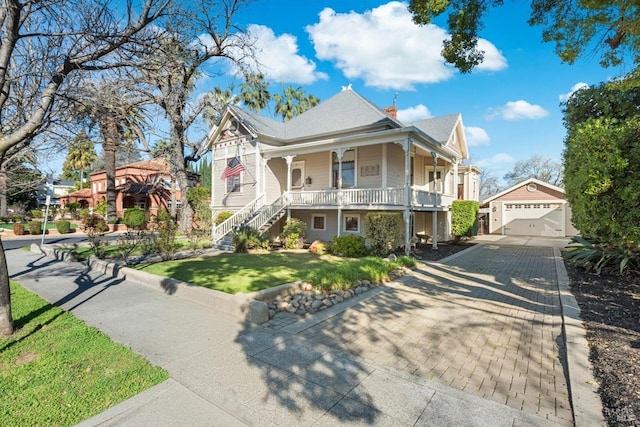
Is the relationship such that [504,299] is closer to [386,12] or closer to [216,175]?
[386,12]

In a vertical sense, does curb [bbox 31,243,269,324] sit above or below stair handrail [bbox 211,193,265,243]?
below

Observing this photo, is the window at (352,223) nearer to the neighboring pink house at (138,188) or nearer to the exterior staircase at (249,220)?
the exterior staircase at (249,220)

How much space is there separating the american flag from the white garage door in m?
21.2

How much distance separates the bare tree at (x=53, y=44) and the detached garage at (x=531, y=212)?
2684 centimetres

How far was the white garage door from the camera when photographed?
23.1m

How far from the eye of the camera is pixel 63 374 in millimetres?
3570

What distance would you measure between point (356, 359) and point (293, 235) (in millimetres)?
11099

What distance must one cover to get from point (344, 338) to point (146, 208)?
3790cm

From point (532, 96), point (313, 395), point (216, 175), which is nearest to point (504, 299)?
point (313, 395)

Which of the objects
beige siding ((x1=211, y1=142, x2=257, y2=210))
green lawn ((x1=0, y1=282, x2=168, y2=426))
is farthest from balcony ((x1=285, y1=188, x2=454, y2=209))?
green lawn ((x1=0, y1=282, x2=168, y2=426))

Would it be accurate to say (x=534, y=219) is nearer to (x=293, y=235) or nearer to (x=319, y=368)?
(x=293, y=235)

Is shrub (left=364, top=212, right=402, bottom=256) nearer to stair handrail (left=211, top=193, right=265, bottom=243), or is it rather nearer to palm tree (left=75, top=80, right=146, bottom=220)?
stair handrail (left=211, top=193, right=265, bottom=243)

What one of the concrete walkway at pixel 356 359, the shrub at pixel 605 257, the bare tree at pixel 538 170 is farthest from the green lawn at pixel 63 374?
the bare tree at pixel 538 170

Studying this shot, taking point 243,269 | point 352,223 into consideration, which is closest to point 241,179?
point 352,223
